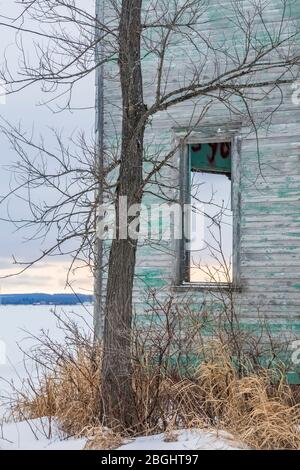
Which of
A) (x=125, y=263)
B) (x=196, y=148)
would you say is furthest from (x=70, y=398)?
(x=196, y=148)

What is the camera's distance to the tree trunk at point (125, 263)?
26.0 feet

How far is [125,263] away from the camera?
820 cm

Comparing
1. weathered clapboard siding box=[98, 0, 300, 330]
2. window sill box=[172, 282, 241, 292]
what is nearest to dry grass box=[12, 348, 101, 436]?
weathered clapboard siding box=[98, 0, 300, 330]

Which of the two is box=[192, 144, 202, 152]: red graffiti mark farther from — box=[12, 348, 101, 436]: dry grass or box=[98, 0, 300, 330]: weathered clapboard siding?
box=[12, 348, 101, 436]: dry grass

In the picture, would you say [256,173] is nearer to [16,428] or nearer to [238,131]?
[238,131]

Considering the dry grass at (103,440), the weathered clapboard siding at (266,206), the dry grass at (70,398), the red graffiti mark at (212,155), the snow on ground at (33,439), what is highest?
the red graffiti mark at (212,155)

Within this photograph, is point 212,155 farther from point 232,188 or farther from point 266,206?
point 266,206

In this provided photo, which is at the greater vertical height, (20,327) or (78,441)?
(20,327)

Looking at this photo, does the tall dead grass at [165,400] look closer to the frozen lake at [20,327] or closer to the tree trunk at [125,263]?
the tree trunk at [125,263]

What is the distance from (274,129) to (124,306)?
3841mm

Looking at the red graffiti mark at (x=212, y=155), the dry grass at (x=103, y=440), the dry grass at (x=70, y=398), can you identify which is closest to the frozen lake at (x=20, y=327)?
the dry grass at (x=70, y=398)

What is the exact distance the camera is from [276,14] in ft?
35.1

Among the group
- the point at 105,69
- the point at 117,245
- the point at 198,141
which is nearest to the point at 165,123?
the point at 198,141
